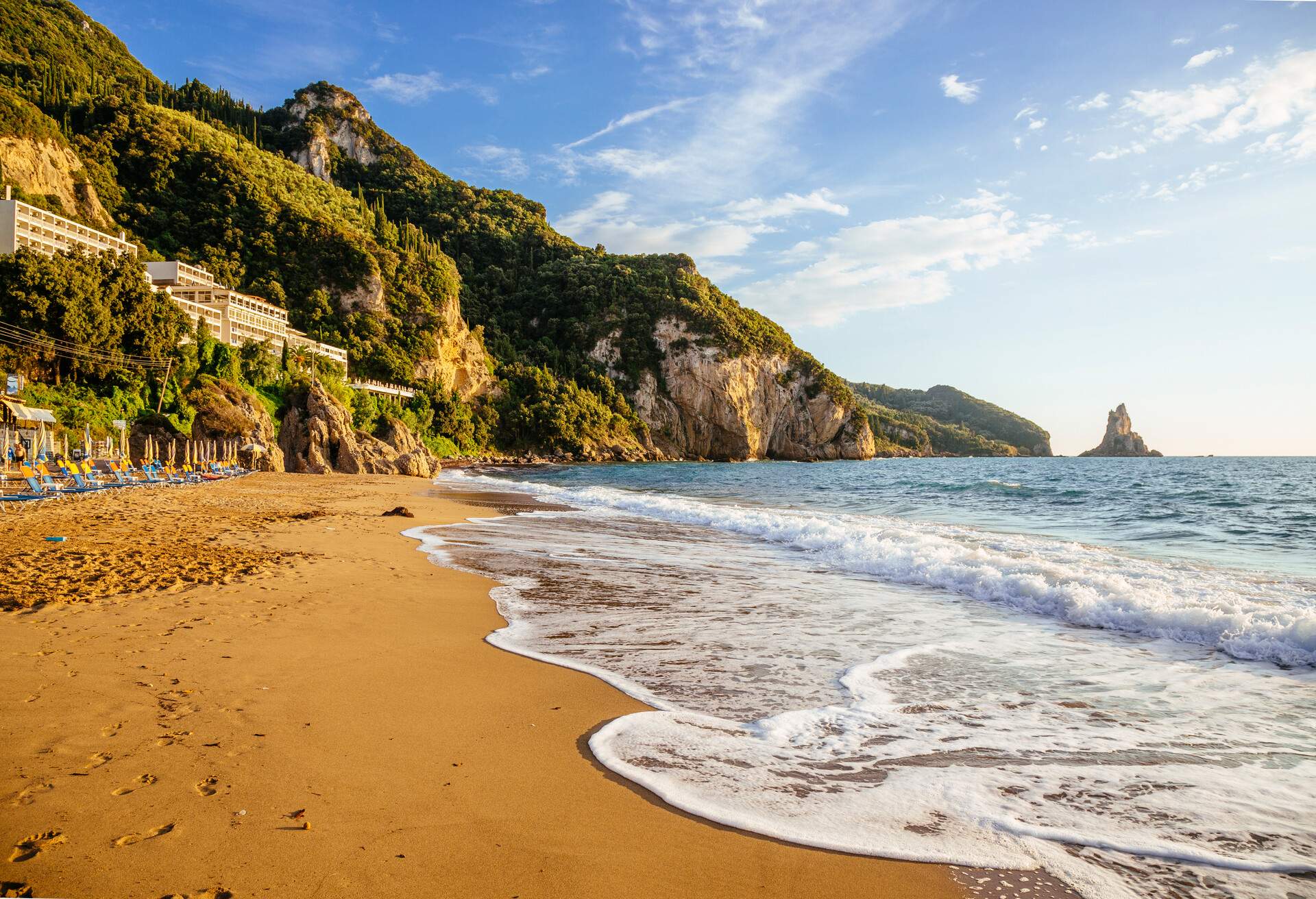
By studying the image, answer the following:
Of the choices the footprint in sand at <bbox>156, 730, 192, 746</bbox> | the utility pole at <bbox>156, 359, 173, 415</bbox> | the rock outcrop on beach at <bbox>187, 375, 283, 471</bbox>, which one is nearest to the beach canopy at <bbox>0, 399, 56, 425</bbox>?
the utility pole at <bbox>156, 359, 173, 415</bbox>

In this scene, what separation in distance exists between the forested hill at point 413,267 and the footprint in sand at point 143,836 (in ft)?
147

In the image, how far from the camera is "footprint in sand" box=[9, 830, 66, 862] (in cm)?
240

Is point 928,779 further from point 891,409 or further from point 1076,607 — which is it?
point 891,409

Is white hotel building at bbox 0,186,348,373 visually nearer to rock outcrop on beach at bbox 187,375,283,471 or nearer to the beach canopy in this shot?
rock outcrop on beach at bbox 187,375,283,471

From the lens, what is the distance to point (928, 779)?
3607 millimetres

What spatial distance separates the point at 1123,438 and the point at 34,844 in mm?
188232

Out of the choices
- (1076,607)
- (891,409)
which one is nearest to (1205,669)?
(1076,607)

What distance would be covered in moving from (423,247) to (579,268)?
28.6m

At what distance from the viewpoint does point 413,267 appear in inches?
3282

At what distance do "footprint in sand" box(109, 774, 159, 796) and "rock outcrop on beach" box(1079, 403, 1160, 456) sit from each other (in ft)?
612

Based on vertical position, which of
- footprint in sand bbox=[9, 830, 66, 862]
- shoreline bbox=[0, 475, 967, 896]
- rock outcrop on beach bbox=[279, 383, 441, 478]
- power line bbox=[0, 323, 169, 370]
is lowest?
shoreline bbox=[0, 475, 967, 896]

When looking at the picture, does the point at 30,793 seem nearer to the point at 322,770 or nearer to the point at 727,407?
the point at 322,770

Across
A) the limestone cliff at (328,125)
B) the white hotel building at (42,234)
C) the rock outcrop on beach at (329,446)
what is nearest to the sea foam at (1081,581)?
the rock outcrop on beach at (329,446)

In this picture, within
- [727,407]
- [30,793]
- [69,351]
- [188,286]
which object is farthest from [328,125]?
[30,793]
